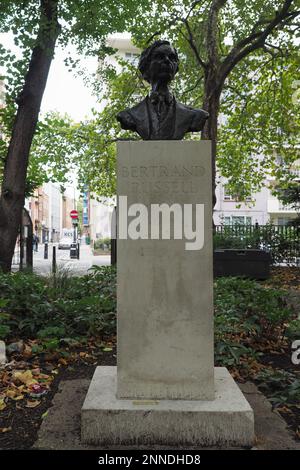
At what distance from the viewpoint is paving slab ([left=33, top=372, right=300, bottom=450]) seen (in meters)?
2.88

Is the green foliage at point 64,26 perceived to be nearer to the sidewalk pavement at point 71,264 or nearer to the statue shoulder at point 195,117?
the sidewalk pavement at point 71,264

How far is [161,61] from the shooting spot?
3561mm

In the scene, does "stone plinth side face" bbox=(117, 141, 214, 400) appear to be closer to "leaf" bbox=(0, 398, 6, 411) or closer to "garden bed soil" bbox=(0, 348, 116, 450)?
"garden bed soil" bbox=(0, 348, 116, 450)

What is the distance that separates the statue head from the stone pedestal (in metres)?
0.73

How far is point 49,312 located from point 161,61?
3.43 m

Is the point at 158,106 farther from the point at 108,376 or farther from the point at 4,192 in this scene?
the point at 4,192

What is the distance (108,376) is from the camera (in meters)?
3.68

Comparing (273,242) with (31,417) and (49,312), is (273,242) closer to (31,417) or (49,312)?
(49,312)

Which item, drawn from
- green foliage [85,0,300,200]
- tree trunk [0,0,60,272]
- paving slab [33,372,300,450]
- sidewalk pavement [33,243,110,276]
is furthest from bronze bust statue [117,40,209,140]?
green foliage [85,0,300,200]

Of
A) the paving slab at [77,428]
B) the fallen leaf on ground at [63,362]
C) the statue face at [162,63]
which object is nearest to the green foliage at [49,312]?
the fallen leaf on ground at [63,362]

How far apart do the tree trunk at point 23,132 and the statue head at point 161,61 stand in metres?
6.67

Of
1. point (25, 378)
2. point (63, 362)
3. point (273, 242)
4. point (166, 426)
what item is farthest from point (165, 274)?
point (273, 242)

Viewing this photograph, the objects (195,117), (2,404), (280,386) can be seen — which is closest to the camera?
(2,404)

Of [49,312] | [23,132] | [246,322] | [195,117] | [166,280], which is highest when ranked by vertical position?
[23,132]
